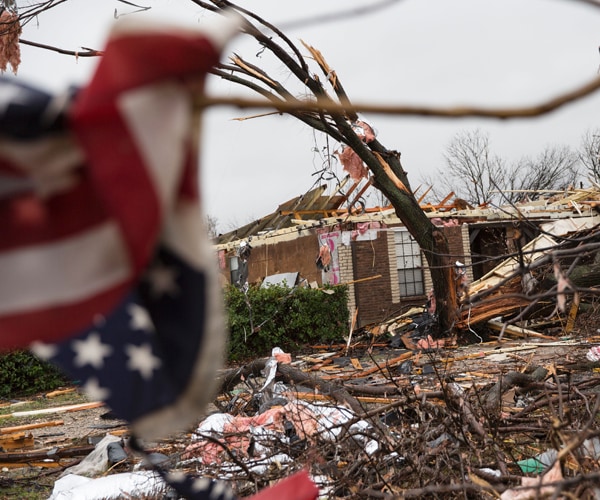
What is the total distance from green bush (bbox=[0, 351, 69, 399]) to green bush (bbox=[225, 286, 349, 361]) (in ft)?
14.0

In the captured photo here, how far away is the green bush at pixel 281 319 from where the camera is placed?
16.9 metres

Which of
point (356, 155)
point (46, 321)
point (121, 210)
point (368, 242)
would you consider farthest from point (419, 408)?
point (368, 242)

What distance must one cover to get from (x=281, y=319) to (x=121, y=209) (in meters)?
16.6

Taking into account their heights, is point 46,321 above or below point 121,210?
below

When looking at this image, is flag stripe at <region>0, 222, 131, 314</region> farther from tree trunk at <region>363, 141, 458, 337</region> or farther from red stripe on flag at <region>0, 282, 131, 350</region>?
tree trunk at <region>363, 141, 458, 337</region>

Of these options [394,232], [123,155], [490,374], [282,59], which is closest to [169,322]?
[123,155]

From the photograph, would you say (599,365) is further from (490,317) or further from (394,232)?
(394,232)

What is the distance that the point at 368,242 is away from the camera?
22531mm

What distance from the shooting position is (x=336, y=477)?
138 inches

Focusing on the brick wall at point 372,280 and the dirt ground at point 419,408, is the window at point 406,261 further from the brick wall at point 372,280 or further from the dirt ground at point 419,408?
the dirt ground at point 419,408

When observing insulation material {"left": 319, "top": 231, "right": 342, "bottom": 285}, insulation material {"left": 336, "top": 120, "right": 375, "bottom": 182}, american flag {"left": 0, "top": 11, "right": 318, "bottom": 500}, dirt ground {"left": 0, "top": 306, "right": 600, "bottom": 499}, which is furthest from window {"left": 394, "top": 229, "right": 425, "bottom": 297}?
american flag {"left": 0, "top": 11, "right": 318, "bottom": 500}

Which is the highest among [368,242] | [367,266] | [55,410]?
[368,242]

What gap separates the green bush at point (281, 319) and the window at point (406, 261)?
17.4ft

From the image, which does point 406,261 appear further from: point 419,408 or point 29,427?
point 419,408
